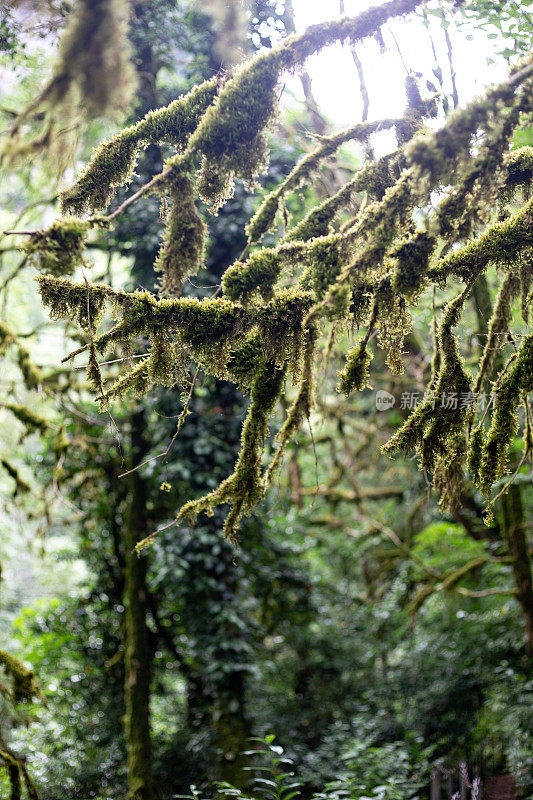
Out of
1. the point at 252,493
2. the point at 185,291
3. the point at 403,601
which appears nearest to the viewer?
the point at 252,493

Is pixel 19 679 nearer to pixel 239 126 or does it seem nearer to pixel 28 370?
pixel 28 370

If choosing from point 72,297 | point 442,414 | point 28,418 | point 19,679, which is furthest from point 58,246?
point 28,418

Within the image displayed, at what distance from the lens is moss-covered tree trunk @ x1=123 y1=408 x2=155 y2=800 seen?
18.3 ft

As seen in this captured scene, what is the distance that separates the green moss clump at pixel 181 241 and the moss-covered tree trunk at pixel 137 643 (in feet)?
11.8

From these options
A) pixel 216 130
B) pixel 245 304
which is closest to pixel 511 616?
pixel 245 304

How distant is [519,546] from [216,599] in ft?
10.2

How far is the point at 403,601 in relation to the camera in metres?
7.50

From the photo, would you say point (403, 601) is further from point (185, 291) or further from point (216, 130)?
point (216, 130)

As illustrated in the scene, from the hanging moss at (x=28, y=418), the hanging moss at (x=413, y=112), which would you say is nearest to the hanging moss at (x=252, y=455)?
the hanging moss at (x=413, y=112)

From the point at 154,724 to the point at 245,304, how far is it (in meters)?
6.18

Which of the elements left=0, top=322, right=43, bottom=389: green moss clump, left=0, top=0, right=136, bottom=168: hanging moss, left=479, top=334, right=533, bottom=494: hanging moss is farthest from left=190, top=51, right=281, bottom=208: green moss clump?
left=0, top=322, right=43, bottom=389: green moss clump

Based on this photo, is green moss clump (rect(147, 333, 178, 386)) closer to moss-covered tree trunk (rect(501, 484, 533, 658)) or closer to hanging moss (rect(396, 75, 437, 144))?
hanging moss (rect(396, 75, 437, 144))

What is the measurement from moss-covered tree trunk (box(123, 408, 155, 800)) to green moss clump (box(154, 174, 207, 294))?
3605 millimetres

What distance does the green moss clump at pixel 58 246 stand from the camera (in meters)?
2.29
